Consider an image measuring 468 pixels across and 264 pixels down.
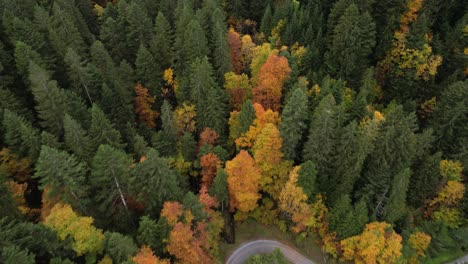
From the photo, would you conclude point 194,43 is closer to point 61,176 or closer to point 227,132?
point 227,132

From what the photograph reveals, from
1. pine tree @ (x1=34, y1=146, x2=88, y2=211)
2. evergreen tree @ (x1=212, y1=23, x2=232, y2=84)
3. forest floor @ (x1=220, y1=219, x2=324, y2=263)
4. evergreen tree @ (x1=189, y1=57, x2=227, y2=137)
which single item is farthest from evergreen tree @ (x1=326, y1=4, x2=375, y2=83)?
pine tree @ (x1=34, y1=146, x2=88, y2=211)

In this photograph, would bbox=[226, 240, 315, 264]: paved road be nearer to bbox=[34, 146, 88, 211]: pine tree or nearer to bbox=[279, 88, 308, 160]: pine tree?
bbox=[279, 88, 308, 160]: pine tree

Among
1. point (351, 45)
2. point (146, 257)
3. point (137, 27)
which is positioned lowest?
point (146, 257)

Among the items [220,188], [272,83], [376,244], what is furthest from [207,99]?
[376,244]

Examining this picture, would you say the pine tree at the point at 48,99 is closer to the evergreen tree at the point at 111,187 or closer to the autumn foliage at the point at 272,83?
the evergreen tree at the point at 111,187

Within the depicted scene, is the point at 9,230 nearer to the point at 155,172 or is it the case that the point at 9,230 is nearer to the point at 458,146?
the point at 155,172

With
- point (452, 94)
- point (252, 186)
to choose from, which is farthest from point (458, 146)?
point (252, 186)

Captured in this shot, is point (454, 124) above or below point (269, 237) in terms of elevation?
above
